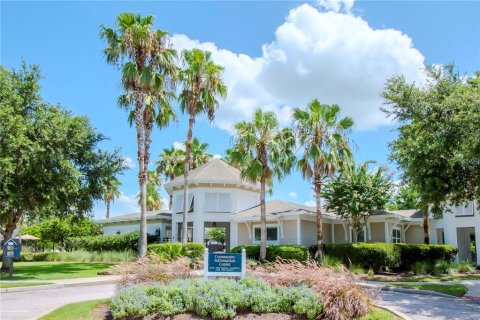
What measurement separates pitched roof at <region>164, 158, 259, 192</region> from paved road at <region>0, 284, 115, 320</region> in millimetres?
14651

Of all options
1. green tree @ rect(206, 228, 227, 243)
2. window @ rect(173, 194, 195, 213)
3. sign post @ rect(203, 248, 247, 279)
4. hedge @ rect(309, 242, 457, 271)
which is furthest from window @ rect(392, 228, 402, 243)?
green tree @ rect(206, 228, 227, 243)

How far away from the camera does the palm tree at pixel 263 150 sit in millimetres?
27906

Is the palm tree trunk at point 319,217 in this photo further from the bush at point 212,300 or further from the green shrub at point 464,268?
the bush at point 212,300

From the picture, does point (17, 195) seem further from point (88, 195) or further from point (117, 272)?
point (117, 272)

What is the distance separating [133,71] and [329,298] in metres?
20.3

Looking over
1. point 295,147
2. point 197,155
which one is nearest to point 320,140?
point 295,147

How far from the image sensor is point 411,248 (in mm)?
28125

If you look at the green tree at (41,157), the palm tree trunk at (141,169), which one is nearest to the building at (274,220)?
the palm tree trunk at (141,169)

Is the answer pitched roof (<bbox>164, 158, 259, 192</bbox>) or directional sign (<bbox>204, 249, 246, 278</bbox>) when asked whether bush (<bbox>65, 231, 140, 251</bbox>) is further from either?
directional sign (<bbox>204, 249, 246, 278</bbox>)

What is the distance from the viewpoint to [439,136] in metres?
17.8

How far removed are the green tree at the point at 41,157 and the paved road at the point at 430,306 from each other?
16.2m

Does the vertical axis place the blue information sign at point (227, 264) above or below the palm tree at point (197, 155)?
below

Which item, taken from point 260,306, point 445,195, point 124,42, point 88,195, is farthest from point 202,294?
point 124,42

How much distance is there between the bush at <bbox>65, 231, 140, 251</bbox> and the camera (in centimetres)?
3888
